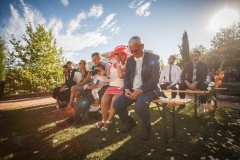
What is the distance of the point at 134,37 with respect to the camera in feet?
11.2

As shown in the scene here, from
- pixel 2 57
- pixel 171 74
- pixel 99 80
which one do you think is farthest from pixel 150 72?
pixel 2 57

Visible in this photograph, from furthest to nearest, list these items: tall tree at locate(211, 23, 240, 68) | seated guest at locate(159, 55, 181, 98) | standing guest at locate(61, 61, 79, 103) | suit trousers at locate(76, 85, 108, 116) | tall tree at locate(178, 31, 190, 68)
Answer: tall tree at locate(178, 31, 190, 68) < tall tree at locate(211, 23, 240, 68) < seated guest at locate(159, 55, 181, 98) < standing guest at locate(61, 61, 79, 103) < suit trousers at locate(76, 85, 108, 116)

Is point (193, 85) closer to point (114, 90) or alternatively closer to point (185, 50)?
point (114, 90)

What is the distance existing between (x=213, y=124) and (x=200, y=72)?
2.18m

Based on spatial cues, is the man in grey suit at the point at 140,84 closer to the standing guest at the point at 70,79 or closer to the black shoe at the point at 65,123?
the black shoe at the point at 65,123

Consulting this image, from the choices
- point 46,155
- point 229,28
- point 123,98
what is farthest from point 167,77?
point 229,28

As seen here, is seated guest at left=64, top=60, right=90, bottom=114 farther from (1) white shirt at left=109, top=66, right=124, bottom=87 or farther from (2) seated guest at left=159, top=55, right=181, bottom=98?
(2) seated guest at left=159, top=55, right=181, bottom=98

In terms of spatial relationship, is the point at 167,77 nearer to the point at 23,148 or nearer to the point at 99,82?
the point at 99,82

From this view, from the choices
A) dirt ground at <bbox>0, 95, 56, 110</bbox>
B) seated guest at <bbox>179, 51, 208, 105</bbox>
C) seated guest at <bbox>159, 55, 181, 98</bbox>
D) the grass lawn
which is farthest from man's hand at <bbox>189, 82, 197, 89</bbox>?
dirt ground at <bbox>0, 95, 56, 110</bbox>

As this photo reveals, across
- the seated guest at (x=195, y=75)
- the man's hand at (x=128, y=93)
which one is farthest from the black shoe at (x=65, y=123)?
the seated guest at (x=195, y=75)

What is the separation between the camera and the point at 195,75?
5.93 meters

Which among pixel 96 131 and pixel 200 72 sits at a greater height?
pixel 200 72

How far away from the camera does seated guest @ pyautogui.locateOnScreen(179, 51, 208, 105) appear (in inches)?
224

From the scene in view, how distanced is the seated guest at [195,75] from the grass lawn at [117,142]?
150cm
